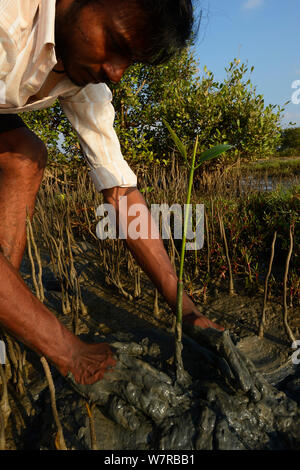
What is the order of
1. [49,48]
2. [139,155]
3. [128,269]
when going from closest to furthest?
[49,48] → [128,269] → [139,155]

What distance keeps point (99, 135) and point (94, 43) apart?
0.52 meters

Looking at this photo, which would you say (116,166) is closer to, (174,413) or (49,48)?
(49,48)

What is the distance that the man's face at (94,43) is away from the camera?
112 centimetres

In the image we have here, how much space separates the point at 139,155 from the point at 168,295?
3.73 m

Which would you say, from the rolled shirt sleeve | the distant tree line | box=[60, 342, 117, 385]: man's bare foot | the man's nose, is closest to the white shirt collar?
the man's nose

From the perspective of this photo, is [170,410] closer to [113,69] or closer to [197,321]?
[197,321]

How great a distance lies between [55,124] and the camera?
5309mm

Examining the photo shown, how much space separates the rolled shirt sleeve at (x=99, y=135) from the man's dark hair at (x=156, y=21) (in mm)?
387

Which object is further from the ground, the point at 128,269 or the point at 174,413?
the point at 128,269

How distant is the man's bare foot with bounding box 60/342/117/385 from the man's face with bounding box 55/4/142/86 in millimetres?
1000

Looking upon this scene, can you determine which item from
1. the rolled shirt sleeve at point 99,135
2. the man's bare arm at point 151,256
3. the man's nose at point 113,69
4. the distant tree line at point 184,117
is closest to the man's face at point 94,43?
the man's nose at point 113,69

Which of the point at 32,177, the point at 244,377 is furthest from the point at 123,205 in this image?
the point at 244,377

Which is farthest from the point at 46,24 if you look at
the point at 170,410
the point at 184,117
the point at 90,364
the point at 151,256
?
the point at 184,117

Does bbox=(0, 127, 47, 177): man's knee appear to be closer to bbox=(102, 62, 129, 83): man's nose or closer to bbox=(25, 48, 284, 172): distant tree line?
bbox=(102, 62, 129, 83): man's nose
